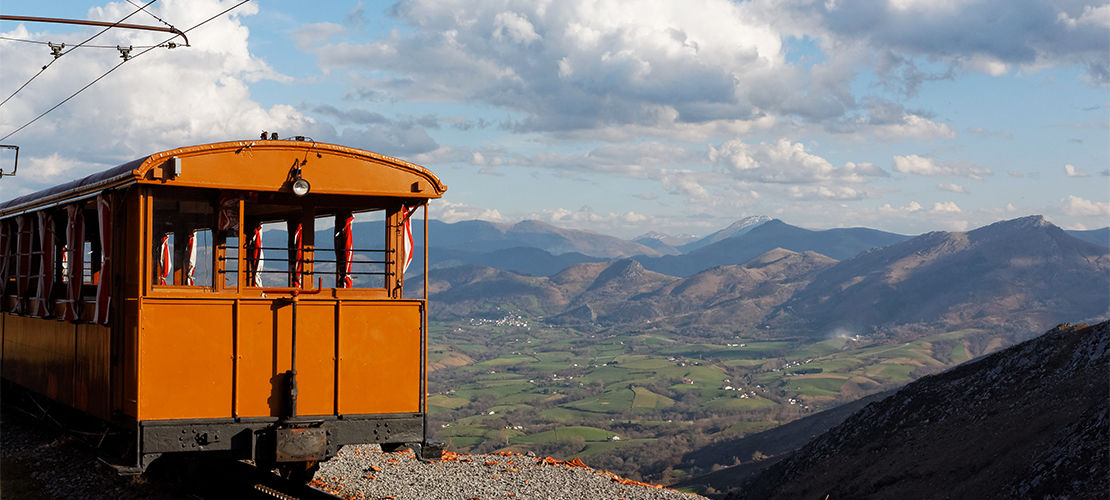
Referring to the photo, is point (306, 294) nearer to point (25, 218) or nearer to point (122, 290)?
point (122, 290)

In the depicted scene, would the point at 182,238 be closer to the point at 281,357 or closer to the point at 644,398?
the point at 281,357

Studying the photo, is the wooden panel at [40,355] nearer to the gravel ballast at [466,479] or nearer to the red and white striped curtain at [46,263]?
the red and white striped curtain at [46,263]

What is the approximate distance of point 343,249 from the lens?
11922 millimetres

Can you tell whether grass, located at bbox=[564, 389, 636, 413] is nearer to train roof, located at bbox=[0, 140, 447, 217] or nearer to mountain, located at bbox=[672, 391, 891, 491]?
mountain, located at bbox=[672, 391, 891, 491]

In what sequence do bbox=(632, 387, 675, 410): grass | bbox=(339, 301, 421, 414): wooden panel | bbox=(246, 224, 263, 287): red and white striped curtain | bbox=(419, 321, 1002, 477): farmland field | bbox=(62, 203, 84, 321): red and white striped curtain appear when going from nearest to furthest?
bbox=(246, 224, 263, 287): red and white striped curtain, bbox=(339, 301, 421, 414): wooden panel, bbox=(62, 203, 84, 321): red and white striped curtain, bbox=(419, 321, 1002, 477): farmland field, bbox=(632, 387, 675, 410): grass

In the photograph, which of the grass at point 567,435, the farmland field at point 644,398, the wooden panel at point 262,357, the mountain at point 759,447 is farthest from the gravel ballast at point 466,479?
the grass at point 567,435

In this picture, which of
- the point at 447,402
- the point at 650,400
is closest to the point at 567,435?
the point at 447,402

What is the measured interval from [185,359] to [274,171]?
255 centimetres

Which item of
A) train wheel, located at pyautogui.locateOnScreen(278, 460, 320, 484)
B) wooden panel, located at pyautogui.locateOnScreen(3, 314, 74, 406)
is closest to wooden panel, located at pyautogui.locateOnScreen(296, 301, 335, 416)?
train wheel, located at pyautogui.locateOnScreen(278, 460, 320, 484)

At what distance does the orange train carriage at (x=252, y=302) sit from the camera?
10.5m

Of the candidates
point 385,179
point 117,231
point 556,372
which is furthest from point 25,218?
point 556,372

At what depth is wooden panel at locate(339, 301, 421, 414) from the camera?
444 inches

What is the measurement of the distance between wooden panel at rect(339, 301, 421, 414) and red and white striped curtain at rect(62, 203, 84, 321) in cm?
418

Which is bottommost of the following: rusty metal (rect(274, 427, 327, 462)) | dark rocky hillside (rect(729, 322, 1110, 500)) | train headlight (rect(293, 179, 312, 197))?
dark rocky hillside (rect(729, 322, 1110, 500))
